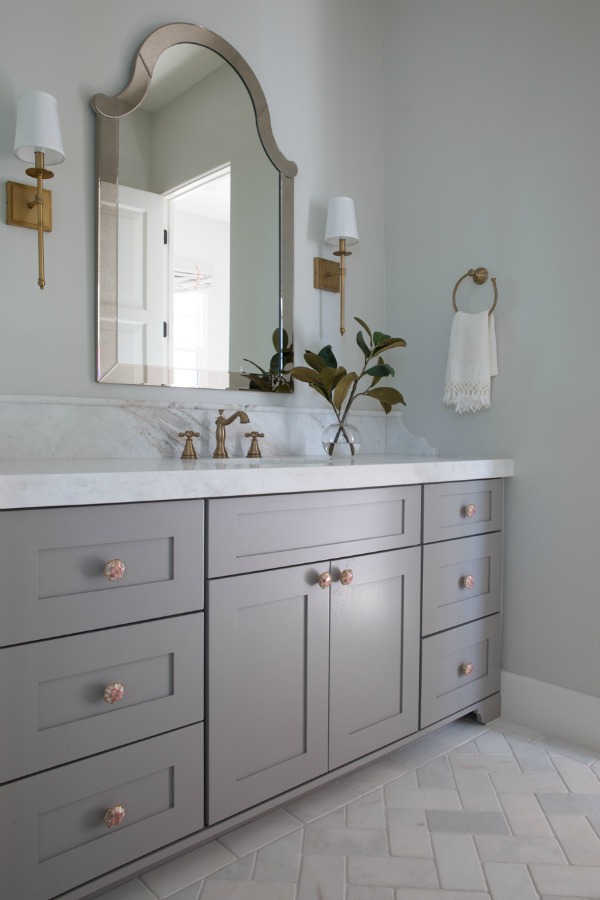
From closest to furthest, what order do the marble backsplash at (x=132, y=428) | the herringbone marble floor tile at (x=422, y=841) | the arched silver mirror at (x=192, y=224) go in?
the herringbone marble floor tile at (x=422, y=841) < the marble backsplash at (x=132, y=428) < the arched silver mirror at (x=192, y=224)

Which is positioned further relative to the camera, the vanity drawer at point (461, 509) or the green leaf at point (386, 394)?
the green leaf at point (386, 394)

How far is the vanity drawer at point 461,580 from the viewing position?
187 centimetres

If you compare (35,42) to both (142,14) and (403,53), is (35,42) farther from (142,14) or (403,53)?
(403,53)

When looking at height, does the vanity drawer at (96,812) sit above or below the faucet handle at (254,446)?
below

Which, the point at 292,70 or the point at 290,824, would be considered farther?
the point at 292,70

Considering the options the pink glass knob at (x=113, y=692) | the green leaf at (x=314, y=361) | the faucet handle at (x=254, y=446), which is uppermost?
the green leaf at (x=314, y=361)

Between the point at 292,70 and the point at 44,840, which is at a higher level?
the point at 292,70

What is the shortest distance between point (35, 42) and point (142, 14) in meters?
0.35

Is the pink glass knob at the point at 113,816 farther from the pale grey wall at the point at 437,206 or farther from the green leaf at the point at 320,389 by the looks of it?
the green leaf at the point at 320,389

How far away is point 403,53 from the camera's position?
250 centimetres

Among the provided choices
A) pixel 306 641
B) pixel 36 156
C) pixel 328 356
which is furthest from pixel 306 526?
pixel 36 156

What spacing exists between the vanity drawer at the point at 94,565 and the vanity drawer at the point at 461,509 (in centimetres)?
78

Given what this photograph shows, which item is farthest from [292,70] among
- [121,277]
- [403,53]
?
[121,277]

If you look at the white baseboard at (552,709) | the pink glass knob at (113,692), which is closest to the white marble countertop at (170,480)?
the pink glass knob at (113,692)
